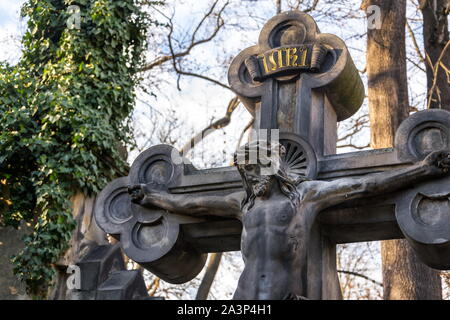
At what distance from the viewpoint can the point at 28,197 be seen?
32.0 feet

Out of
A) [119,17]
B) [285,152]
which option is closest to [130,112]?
[119,17]

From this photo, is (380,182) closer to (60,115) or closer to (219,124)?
(60,115)

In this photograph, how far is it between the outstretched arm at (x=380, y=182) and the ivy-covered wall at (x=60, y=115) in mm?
5160

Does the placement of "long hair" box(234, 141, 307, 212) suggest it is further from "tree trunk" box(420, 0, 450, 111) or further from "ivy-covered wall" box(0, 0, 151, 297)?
"tree trunk" box(420, 0, 450, 111)

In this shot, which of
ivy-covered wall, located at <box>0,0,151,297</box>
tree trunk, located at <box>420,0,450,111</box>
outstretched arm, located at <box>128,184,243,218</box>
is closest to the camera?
outstretched arm, located at <box>128,184,243,218</box>

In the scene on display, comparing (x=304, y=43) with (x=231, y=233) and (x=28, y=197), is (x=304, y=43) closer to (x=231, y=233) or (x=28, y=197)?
(x=231, y=233)

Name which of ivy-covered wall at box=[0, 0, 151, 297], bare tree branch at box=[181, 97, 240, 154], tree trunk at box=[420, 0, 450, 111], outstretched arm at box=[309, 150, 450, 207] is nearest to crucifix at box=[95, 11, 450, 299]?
outstretched arm at box=[309, 150, 450, 207]

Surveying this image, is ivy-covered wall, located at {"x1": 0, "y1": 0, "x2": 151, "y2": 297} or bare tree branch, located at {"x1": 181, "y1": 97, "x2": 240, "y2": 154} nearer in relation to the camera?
ivy-covered wall, located at {"x1": 0, "y1": 0, "x2": 151, "y2": 297}

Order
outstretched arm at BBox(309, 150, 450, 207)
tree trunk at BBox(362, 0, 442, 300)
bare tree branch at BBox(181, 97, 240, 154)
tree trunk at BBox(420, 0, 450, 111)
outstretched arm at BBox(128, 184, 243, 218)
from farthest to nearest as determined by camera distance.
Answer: bare tree branch at BBox(181, 97, 240, 154) → tree trunk at BBox(420, 0, 450, 111) → tree trunk at BBox(362, 0, 442, 300) → outstretched arm at BBox(128, 184, 243, 218) → outstretched arm at BBox(309, 150, 450, 207)

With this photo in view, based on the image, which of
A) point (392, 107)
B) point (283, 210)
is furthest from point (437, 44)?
point (283, 210)

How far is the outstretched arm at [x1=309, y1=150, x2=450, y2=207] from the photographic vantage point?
15.6 ft

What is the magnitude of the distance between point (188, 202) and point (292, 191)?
2.83ft

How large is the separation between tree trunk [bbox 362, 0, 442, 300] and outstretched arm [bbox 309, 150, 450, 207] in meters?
4.86

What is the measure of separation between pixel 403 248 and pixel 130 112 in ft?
15.3
